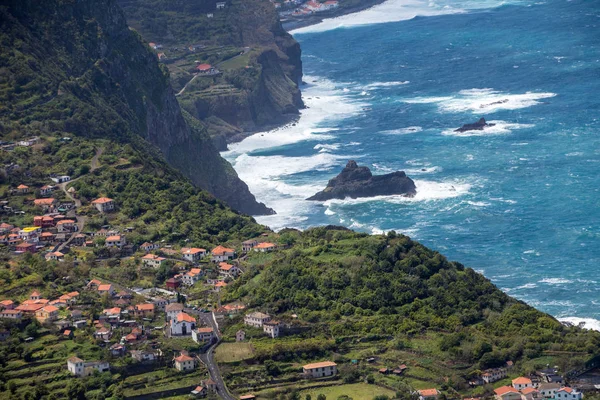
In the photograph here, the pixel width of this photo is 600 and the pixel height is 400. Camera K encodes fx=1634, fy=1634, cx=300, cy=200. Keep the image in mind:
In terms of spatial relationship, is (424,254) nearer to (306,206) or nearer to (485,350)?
(485,350)

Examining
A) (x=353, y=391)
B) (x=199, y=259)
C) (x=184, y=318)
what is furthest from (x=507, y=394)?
→ (x=199, y=259)

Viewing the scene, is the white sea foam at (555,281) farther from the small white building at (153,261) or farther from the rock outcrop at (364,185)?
the small white building at (153,261)

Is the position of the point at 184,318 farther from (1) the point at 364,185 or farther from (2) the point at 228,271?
(1) the point at 364,185

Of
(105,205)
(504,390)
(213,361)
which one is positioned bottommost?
(504,390)

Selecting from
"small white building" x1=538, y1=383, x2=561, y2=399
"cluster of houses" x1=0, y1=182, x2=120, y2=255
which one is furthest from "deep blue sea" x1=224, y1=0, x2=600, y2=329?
"small white building" x1=538, y1=383, x2=561, y2=399

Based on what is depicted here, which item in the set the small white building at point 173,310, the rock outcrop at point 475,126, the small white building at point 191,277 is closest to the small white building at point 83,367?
the small white building at point 173,310
